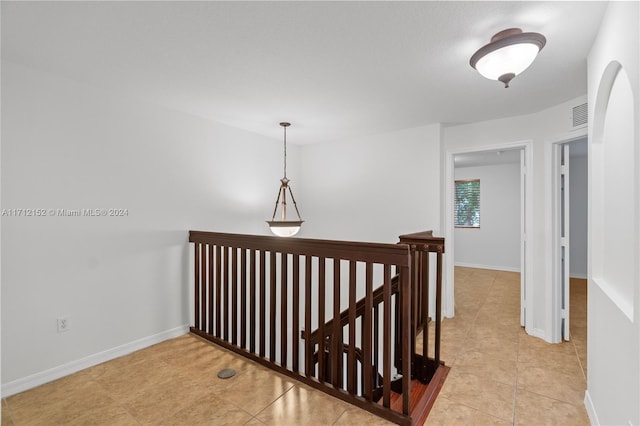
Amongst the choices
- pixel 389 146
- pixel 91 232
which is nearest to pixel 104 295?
pixel 91 232

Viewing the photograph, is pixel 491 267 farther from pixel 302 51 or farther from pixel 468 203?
pixel 302 51

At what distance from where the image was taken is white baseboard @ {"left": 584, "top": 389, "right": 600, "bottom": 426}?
1.78 metres

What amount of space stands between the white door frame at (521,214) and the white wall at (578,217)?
3.58 meters

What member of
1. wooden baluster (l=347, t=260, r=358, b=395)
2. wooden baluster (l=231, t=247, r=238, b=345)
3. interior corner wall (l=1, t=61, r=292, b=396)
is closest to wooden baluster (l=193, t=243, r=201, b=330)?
interior corner wall (l=1, t=61, r=292, b=396)

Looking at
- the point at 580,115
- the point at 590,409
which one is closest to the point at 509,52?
the point at 580,115

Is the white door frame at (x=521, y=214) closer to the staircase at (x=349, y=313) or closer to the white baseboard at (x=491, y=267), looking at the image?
the staircase at (x=349, y=313)

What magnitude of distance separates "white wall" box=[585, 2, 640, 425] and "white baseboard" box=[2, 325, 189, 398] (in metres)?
3.42

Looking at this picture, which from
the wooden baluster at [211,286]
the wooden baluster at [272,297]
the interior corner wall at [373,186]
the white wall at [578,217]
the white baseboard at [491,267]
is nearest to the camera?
the wooden baluster at [272,297]

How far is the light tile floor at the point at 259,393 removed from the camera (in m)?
1.90

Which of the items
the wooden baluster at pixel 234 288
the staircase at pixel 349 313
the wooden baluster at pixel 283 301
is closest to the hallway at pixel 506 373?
the staircase at pixel 349 313

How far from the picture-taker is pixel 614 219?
5.29 ft

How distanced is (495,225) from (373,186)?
4.09m

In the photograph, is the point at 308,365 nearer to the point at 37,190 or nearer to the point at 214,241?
the point at 214,241

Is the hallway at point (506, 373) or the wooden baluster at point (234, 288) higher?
the wooden baluster at point (234, 288)
